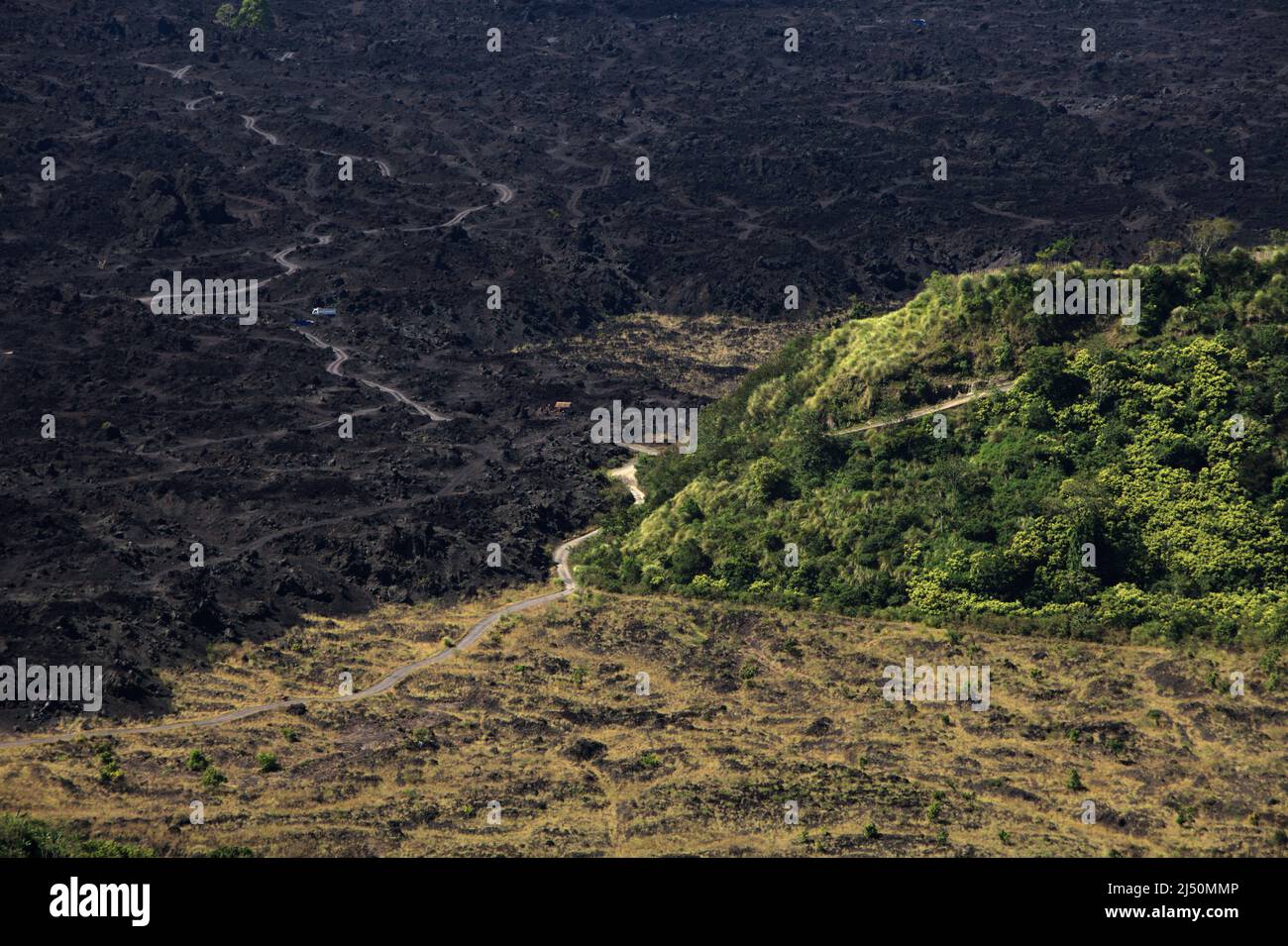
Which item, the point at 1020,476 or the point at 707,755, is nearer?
the point at 707,755

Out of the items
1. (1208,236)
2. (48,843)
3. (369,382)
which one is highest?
(1208,236)

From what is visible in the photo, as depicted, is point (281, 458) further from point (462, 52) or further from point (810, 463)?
point (462, 52)

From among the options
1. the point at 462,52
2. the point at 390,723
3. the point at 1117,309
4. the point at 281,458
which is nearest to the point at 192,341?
the point at 281,458

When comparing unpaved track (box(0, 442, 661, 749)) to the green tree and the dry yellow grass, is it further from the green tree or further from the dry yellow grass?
the green tree

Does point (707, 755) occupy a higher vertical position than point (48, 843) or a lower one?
higher

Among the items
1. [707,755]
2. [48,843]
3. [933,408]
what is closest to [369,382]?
[933,408]

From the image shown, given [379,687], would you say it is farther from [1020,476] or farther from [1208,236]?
[1208,236]

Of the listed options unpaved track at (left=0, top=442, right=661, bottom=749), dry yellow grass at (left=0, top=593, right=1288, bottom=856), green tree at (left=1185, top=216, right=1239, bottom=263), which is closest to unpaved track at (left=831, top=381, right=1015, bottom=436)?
green tree at (left=1185, top=216, right=1239, bottom=263)

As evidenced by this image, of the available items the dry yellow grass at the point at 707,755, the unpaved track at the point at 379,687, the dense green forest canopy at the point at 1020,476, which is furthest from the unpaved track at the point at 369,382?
the dry yellow grass at the point at 707,755
